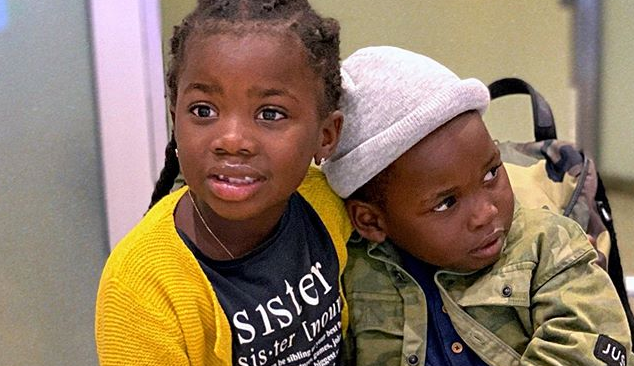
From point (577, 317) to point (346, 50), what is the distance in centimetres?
64

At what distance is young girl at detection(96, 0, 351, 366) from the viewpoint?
2.33 feet

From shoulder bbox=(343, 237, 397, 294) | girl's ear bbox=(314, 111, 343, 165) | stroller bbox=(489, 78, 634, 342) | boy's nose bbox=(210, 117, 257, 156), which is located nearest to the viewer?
boy's nose bbox=(210, 117, 257, 156)

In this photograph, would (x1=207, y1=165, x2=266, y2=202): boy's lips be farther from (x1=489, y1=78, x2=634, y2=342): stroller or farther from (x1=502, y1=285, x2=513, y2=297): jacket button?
(x1=489, y1=78, x2=634, y2=342): stroller

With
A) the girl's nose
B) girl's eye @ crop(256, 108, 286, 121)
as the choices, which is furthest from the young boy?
girl's eye @ crop(256, 108, 286, 121)

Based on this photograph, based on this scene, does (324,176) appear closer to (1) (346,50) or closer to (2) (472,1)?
(1) (346,50)

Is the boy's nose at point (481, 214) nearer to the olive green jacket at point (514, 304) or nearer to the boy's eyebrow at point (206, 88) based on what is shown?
the olive green jacket at point (514, 304)

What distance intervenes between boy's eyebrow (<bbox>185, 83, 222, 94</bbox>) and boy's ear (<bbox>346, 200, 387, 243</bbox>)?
265mm

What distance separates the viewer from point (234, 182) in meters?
0.72

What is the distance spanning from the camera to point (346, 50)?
4.29 feet

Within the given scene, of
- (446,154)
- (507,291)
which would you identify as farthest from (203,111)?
(507,291)

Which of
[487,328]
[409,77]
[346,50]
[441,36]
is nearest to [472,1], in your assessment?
[441,36]

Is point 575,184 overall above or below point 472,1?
below

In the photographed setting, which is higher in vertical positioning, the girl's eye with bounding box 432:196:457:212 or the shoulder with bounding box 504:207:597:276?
the girl's eye with bounding box 432:196:457:212

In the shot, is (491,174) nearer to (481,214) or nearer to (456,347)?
(481,214)
